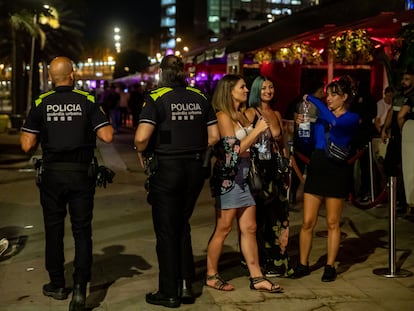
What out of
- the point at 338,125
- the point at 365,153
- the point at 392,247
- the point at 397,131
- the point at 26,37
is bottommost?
the point at 392,247

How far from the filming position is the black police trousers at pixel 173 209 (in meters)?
5.04

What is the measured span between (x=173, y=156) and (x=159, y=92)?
0.49m

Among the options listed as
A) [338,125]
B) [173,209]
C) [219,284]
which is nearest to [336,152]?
[338,125]

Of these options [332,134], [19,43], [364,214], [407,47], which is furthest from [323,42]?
[19,43]

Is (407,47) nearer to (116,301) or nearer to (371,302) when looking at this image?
(371,302)

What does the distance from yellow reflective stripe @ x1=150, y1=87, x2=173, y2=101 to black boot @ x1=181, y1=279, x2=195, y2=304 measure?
1471 mm

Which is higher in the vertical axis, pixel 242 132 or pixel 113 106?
pixel 242 132

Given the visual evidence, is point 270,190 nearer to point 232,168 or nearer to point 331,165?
point 331,165

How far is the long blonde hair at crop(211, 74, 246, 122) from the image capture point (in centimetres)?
548

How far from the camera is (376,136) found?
985 centimetres

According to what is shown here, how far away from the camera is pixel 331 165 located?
5891mm

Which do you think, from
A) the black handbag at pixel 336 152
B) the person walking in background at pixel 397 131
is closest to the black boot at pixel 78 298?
the black handbag at pixel 336 152

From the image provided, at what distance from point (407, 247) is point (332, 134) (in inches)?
86.1

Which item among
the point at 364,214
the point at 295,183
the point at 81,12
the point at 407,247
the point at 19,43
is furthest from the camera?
the point at 81,12
